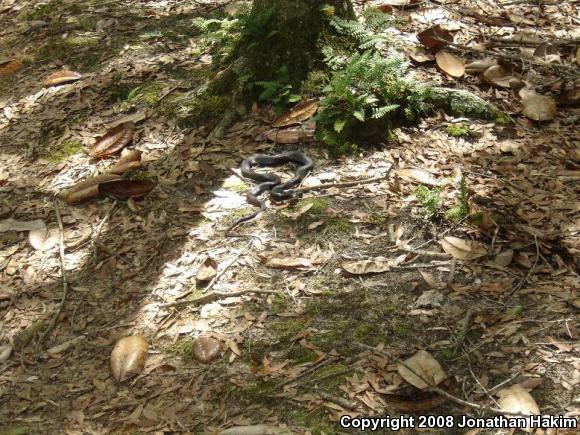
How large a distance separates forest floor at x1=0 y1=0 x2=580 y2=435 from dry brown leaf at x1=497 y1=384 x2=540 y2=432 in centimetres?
3

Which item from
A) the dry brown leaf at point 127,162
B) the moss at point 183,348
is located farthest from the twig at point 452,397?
the dry brown leaf at point 127,162

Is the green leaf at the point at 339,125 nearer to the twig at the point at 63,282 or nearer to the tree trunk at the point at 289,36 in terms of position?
the tree trunk at the point at 289,36

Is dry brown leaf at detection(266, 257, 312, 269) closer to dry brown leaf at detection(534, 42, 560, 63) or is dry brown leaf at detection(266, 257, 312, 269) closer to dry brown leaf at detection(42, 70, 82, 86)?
dry brown leaf at detection(534, 42, 560, 63)

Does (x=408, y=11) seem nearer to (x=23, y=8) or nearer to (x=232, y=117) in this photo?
(x=232, y=117)

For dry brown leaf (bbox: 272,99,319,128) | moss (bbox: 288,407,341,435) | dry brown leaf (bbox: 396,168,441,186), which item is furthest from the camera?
dry brown leaf (bbox: 272,99,319,128)

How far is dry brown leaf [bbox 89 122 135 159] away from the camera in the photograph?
17.1 ft

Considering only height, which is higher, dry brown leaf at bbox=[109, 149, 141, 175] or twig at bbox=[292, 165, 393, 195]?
dry brown leaf at bbox=[109, 149, 141, 175]

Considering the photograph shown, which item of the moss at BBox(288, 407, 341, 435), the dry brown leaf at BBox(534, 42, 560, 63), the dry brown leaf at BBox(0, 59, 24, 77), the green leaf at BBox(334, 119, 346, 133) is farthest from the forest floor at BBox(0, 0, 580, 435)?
the dry brown leaf at BBox(0, 59, 24, 77)

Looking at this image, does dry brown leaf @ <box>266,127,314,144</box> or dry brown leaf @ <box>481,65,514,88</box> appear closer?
dry brown leaf @ <box>266,127,314,144</box>

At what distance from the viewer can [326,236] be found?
13.7ft

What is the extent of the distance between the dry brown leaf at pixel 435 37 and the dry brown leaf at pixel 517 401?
334 cm

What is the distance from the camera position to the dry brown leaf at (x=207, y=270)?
399cm

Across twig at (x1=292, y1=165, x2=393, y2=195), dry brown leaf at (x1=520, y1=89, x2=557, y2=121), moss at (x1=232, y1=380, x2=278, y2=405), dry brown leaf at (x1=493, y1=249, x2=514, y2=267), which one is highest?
dry brown leaf at (x1=520, y1=89, x2=557, y2=121)

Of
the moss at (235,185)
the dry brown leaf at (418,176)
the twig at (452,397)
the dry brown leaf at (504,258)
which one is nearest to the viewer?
the twig at (452,397)
